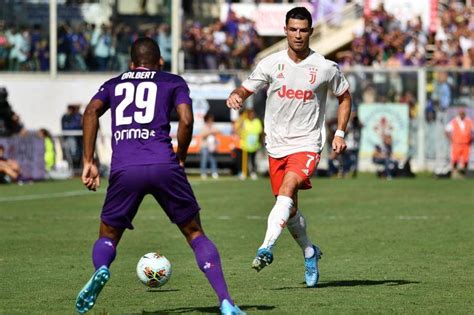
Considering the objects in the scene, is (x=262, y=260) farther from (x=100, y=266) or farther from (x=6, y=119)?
(x=6, y=119)

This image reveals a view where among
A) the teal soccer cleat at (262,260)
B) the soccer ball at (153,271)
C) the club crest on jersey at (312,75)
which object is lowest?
the soccer ball at (153,271)

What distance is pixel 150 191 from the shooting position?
910 centimetres

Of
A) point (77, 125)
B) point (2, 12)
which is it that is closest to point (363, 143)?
point (77, 125)

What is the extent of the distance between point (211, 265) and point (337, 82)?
3.10m

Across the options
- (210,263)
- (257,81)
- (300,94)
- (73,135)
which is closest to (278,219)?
(300,94)

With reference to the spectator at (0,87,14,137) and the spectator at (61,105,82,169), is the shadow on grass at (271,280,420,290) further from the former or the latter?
the spectator at (61,105,82,169)

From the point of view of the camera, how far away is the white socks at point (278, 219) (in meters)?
10.8

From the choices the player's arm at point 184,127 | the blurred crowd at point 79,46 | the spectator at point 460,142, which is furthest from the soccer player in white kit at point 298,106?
the blurred crowd at point 79,46

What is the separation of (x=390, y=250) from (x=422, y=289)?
12.7 ft

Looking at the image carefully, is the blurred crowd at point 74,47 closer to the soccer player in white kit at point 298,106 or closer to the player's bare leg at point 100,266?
the soccer player in white kit at point 298,106

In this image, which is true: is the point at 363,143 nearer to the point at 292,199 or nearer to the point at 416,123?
the point at 416,123

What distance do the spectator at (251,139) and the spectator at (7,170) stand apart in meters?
6.22

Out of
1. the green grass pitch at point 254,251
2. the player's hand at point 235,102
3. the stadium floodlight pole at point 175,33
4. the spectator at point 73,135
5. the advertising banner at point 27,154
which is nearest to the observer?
the green grass pitch at point 254,251

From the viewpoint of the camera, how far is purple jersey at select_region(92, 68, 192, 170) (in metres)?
9.12
